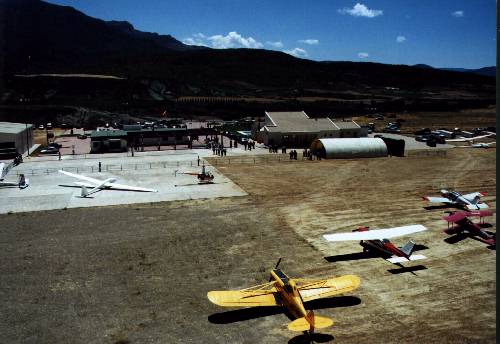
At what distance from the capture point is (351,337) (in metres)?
17.2

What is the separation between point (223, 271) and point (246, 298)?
16.6ft

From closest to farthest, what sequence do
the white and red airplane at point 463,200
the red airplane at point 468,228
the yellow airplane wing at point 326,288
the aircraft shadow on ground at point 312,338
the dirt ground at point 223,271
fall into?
the aircraft shadow on ground at point 312,338 → the dirt ground at point 223,271 → the yellow airplane wing at point 326,288 → the red airplane at point 468,228 → the white and red airplane at point 463,200

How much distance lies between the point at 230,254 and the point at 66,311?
32.4 feet

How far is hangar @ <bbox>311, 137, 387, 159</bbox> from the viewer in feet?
205

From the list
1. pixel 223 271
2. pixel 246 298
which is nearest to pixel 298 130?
pixel 223 271

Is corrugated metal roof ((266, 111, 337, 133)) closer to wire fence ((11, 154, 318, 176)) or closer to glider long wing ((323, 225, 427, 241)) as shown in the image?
wire fence ((11, 154, 318, 176))

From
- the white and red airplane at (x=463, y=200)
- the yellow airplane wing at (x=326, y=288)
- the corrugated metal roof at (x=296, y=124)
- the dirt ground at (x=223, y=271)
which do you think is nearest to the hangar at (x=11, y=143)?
the dirt ground at (x=223, y=271)

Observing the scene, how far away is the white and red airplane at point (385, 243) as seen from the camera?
24.1 metres

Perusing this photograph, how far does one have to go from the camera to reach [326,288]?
781 inches

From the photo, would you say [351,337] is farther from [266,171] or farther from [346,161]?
[346,161]

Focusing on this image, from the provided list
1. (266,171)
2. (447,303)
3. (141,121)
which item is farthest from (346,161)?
(141,121)

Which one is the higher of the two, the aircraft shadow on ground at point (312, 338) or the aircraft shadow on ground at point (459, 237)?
the aircraft shadow on ground at point (459, 237)

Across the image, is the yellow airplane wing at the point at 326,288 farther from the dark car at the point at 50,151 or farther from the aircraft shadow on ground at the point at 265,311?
the dark car at the point at 50,151

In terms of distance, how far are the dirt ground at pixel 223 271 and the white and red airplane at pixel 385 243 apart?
2.55ft
